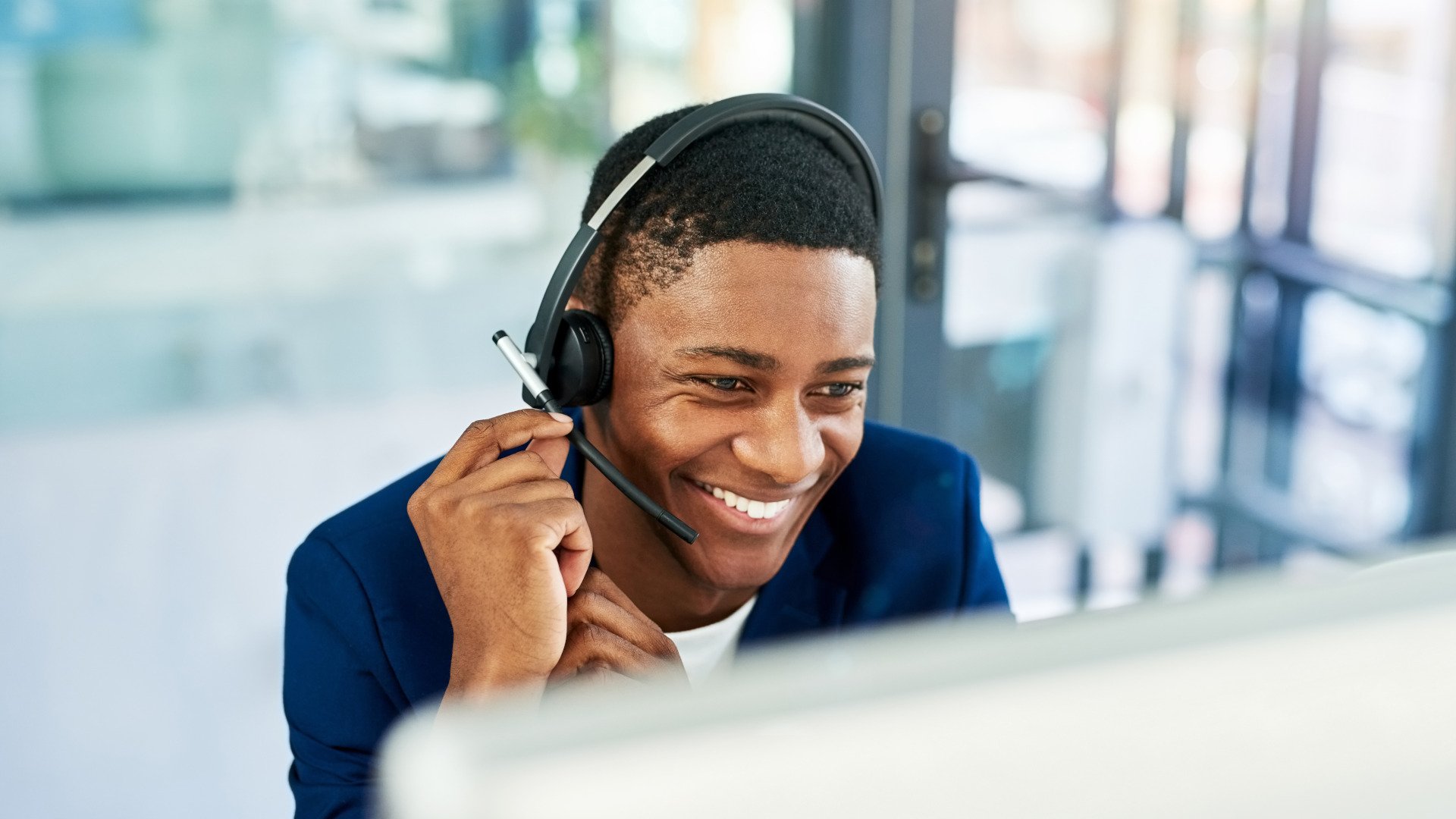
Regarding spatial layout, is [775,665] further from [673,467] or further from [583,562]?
[673,467]

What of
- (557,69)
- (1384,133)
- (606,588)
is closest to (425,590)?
(606,588)

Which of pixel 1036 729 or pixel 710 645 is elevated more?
pixel 1036 729

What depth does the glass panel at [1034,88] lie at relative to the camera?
100 inches

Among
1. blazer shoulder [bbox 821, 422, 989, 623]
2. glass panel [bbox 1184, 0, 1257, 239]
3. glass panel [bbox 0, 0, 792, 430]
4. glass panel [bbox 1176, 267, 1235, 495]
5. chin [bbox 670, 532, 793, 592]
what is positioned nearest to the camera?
chin [bbox 670, 532, 793, 592]

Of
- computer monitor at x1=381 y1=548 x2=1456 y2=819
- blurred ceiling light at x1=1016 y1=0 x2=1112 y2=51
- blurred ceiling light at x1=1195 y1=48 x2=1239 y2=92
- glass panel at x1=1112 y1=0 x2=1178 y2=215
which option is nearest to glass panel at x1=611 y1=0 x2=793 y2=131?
blurred ceiling light at x1=1016 y1=0 x2=1112 y2=51

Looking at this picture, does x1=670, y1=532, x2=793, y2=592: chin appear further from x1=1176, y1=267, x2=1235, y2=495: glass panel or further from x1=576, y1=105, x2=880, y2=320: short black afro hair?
x1=1176, y1=267, x2=1235, y2=495: glass panel

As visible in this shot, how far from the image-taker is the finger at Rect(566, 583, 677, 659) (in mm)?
989

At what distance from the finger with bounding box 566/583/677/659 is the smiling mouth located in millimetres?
134

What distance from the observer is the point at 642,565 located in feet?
3.93

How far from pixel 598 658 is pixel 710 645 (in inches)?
9.7

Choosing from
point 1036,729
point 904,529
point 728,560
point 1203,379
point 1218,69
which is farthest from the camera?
point 1203,379

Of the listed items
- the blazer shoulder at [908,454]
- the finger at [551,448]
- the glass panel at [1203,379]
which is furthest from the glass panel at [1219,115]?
the finger at [551,448]

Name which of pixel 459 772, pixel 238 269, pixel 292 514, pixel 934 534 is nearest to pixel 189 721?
pixel 292 514

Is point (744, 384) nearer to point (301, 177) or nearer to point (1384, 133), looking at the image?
point (301, 177)
